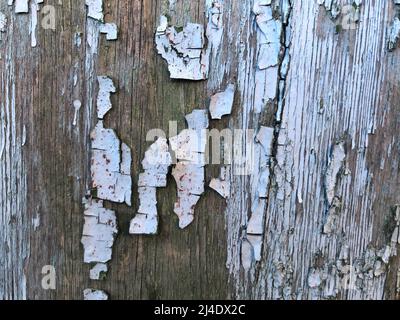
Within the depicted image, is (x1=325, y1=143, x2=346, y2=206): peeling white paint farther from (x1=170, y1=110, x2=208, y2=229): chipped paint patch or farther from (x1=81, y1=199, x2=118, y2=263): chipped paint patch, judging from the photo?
(x1=81, y1=199, x2=118, y2=263): chipped paint patch

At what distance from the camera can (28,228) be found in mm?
1327

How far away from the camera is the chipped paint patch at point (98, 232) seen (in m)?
1.30

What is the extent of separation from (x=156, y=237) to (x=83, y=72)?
18.6 inches

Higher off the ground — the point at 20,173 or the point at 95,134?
the point at 95,134

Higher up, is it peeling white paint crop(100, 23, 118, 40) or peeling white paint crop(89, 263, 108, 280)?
peeling white paint crop(100, 23, 118, 40)

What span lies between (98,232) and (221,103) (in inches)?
18.6

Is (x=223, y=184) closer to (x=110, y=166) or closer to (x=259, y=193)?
(x=259, y=193)

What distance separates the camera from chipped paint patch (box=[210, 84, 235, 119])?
1.26 m

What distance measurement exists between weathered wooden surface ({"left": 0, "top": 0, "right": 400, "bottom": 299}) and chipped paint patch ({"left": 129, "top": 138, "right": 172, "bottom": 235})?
0.8 inches

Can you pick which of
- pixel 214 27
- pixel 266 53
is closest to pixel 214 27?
pixel 214 27

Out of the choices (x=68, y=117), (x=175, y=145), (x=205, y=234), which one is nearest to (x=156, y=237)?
(x=205, y=234)

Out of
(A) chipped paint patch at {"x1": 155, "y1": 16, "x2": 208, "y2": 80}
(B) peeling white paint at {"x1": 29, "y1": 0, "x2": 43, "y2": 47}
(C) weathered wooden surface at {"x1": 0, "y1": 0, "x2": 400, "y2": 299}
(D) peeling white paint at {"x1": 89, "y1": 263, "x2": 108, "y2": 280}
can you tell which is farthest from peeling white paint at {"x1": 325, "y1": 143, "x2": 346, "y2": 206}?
(B) peeling white paint at {"x1": 29, "y1": 0, "x2": 43, "y2": 47}

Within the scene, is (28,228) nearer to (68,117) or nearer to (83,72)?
(68,117)

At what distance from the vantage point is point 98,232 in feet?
4.30
